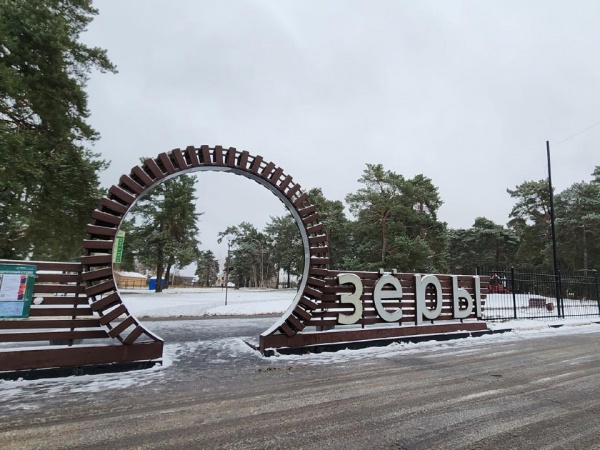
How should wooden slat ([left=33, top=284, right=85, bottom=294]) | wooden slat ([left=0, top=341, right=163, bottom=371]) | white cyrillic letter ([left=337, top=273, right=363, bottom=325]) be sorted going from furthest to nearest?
white cyrillic letter ([left=337, top=273, right=363, bottom=325]) < wooden slat ([left=33, top=284, right=85, bottom=294]) < wooden slat ([left=0, top=341, right=163, bottom=371])

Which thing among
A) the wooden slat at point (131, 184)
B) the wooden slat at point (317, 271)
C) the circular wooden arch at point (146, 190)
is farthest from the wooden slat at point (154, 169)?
the wooden slat at point (317, 271)

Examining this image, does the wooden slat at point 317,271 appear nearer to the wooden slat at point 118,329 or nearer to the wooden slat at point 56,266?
the wooden slat at point 118,329

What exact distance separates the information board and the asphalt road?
3.30 ft

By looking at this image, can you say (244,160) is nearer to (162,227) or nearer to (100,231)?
(100,231)

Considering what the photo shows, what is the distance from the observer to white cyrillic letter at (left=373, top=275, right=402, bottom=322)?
26.5 feet

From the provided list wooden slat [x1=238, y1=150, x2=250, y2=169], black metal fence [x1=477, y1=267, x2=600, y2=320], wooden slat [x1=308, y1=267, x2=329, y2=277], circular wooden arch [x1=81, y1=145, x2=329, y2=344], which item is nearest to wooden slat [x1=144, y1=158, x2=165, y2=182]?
circular wooden arch [x1=81, y1=145, x2=329, y2=344]

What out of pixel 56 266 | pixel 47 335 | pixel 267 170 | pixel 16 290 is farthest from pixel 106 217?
pixel 267 170

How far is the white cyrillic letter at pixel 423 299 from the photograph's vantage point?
8.73m

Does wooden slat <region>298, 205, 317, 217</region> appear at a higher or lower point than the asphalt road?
higher

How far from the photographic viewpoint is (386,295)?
27.1 feet

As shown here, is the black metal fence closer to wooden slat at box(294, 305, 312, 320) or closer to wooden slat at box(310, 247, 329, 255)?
wooden slat at box(310, 247, 329, 255)

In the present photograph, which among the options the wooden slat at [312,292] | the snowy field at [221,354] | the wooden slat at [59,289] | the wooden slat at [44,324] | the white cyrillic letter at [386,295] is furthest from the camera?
the white cyrillic letter at [386,295]

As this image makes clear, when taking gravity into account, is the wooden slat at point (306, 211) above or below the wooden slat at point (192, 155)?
below

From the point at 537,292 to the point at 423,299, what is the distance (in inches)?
501
